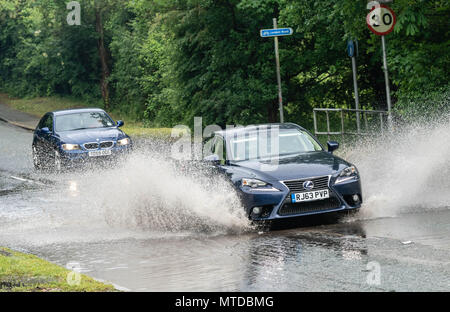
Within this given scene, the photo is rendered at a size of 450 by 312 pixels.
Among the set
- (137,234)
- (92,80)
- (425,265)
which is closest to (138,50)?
(92,80)

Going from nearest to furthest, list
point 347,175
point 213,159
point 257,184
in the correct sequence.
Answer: point 257,184, point 347,175, point 213,159

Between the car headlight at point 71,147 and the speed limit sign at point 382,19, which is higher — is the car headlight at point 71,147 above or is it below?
below

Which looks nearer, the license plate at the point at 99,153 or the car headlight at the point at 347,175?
the car headlight at the point at 347,175

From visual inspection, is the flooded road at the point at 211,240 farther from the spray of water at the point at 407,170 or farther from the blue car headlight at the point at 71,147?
the blue car headlight at the point at 71,147

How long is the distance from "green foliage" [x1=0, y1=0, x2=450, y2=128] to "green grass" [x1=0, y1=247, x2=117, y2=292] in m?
9.72

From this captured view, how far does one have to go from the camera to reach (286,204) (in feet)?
38.4

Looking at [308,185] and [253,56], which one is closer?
[308,185]

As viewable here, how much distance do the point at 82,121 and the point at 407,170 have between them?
1149cm

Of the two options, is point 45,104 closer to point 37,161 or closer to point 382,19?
point 37,161

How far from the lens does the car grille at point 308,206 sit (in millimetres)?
11734

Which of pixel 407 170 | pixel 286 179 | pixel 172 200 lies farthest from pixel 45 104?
pixel 286 179

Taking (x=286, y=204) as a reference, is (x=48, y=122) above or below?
above

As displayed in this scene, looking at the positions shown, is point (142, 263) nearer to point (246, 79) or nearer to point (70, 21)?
point (246, 79)

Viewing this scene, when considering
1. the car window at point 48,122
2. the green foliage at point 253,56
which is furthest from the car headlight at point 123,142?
the green foliage at point 253,56
